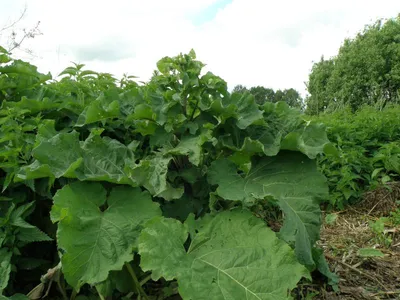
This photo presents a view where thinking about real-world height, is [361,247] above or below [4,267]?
below

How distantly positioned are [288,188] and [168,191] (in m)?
0.55

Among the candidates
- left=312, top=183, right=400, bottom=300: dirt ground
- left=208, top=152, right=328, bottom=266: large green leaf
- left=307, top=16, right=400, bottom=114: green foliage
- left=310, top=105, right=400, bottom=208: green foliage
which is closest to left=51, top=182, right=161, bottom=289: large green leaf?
left=208, top=152, right=328, bottom=266: large green leaf

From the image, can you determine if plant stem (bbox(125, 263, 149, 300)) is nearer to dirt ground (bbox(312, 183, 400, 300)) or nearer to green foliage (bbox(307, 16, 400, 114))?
dirt ground (bbox(312, 183, 400, 300))

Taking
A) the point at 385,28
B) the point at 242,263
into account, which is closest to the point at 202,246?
the point at 242,263

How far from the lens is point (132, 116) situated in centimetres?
209

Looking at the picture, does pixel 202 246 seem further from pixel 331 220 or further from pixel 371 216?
pixel 371 216

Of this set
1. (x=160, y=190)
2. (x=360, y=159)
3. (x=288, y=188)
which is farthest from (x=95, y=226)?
(x=360, y=159)

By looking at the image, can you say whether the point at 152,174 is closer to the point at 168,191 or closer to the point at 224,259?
the point at 168,191

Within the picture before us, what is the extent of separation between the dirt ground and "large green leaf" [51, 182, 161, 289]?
1435mm

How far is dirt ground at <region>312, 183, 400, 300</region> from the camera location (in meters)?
2.90

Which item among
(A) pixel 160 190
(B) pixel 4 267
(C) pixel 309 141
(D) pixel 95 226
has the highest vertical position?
(C) pixel 309 141

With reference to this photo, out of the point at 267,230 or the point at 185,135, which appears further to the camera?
the point at 185,135

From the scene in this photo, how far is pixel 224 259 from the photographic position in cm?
170

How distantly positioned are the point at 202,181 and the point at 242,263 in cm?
58
